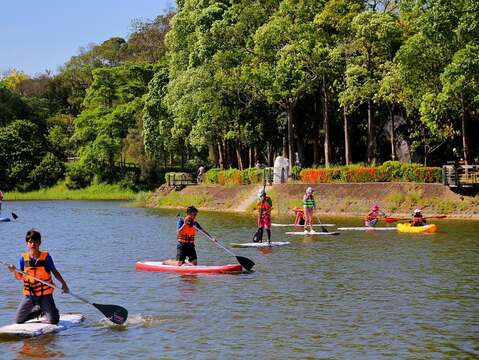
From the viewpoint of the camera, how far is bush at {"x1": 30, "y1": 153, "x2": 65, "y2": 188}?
10956 centimetres

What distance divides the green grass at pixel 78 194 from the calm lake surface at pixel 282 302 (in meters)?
66.0

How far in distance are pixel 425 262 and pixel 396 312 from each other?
959 centimetres

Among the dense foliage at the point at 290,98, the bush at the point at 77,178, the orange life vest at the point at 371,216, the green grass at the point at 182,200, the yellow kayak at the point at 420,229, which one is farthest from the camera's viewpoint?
the bush at the point at 77,178

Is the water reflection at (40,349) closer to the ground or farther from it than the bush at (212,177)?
closer to the ground

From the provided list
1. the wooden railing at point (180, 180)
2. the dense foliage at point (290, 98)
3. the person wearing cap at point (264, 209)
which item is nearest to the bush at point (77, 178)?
the dense foliage at point (290, 98)

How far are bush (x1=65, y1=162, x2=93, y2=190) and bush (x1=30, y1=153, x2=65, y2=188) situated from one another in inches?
94.7

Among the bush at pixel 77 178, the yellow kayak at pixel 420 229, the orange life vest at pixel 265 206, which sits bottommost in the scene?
the yellow kayak at pixel 420 229

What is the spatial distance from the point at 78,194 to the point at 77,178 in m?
3.13

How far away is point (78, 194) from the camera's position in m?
106

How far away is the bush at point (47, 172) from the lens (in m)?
110

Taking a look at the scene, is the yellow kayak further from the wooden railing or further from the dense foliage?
the wooden railing

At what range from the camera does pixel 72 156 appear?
121188 millimetres

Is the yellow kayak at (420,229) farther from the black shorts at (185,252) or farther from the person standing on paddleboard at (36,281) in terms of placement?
the person standing on paddleboard at (36,281)

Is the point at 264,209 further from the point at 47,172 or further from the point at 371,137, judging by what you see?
the point at 47,172
